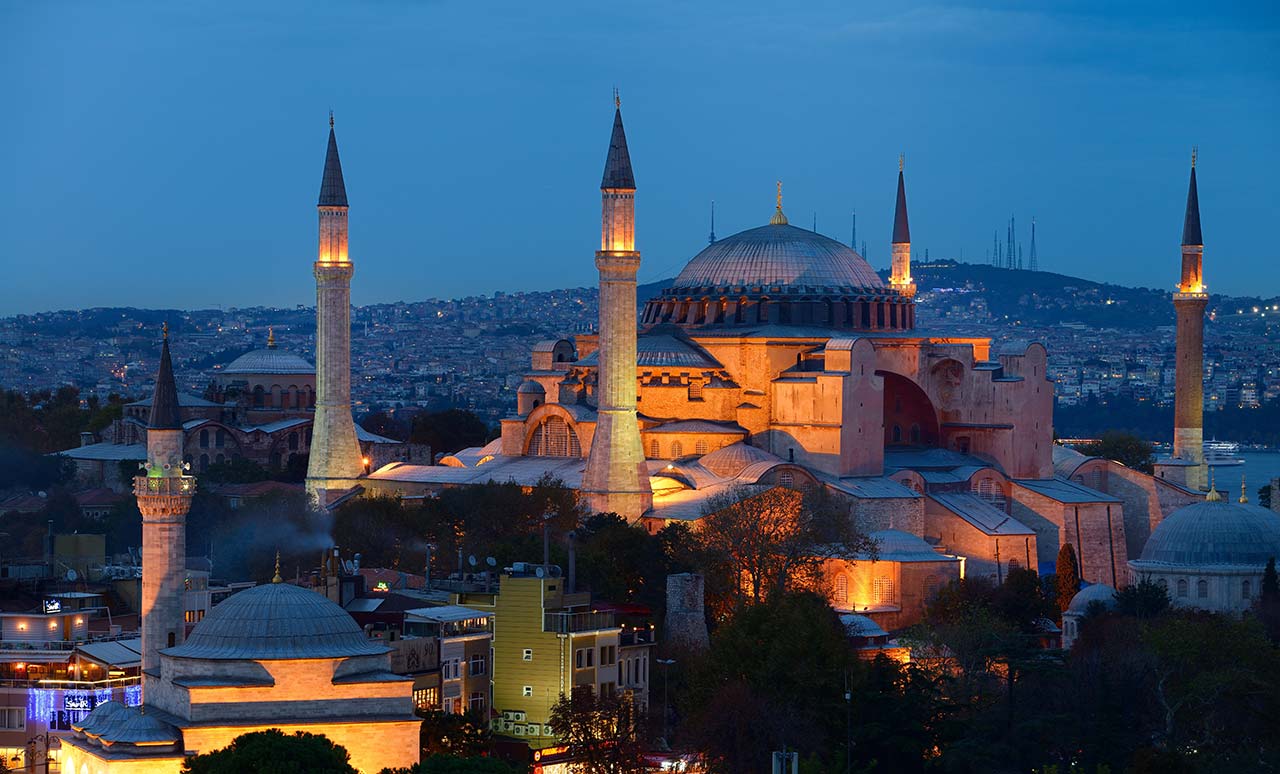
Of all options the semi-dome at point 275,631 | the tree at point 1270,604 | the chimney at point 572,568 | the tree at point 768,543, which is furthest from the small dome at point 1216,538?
the semi-dome at point 275,631

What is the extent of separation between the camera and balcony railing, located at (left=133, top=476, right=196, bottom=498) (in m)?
38.9

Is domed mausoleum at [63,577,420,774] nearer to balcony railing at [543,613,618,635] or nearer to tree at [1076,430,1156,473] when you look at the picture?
balcony railing at [543,613,618,635]

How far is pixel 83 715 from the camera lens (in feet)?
129

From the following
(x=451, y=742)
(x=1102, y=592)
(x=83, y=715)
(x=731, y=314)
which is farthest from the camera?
(x=731, y=314)

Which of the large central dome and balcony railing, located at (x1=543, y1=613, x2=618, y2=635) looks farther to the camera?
the large central dome

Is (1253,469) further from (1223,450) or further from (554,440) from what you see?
(554,440)

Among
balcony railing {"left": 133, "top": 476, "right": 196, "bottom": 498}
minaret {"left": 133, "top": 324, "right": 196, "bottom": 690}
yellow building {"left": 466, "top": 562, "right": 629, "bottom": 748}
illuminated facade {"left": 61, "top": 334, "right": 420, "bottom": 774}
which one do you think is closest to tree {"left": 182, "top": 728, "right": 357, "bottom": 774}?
illuminated facade {"left": 61, "top": 334, "right": 420, "bottom": 774}

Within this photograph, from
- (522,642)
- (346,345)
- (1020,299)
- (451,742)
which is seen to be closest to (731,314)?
(346,345)

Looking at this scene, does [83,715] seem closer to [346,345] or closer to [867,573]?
[867,573]

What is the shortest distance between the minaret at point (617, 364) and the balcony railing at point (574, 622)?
34.0ft

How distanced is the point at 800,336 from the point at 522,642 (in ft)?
61.0

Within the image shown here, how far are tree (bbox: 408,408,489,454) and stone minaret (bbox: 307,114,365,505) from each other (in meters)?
11.4

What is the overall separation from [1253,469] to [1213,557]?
101859 millimetres

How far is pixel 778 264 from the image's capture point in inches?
2405
